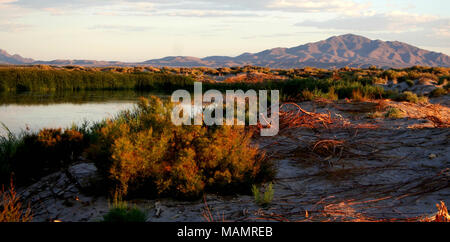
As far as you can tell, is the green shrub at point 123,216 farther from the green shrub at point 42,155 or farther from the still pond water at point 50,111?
the still pond water at point 50,111

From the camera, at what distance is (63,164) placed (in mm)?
5504

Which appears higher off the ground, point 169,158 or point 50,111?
point 169,158

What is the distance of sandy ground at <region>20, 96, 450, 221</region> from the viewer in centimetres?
357

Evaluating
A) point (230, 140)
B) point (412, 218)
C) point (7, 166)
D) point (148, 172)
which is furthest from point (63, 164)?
point (412, 218)

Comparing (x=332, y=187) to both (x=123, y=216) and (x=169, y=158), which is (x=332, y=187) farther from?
(x=123, y=216)

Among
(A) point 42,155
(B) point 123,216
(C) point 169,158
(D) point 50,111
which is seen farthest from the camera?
(D) point 50,111

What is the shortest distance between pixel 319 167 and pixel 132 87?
980 inches

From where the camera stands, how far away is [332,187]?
4340 millimetres

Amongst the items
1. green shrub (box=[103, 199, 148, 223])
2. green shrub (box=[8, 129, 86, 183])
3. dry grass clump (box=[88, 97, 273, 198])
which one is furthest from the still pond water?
green shrub (box=[103, 199, 148, 223])

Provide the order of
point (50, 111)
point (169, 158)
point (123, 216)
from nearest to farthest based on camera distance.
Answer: point (123, 216), point (169, 158), point (50, 111)

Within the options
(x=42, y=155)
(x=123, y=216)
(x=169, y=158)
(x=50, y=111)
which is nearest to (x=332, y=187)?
(x=169, y=158)

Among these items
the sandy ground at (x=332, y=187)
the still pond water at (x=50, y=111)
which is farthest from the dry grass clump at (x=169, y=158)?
the still pond water at (x=50, y=111)

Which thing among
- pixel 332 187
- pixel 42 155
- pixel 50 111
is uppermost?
pixel 42 155

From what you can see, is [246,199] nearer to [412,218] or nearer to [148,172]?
[148,172]
